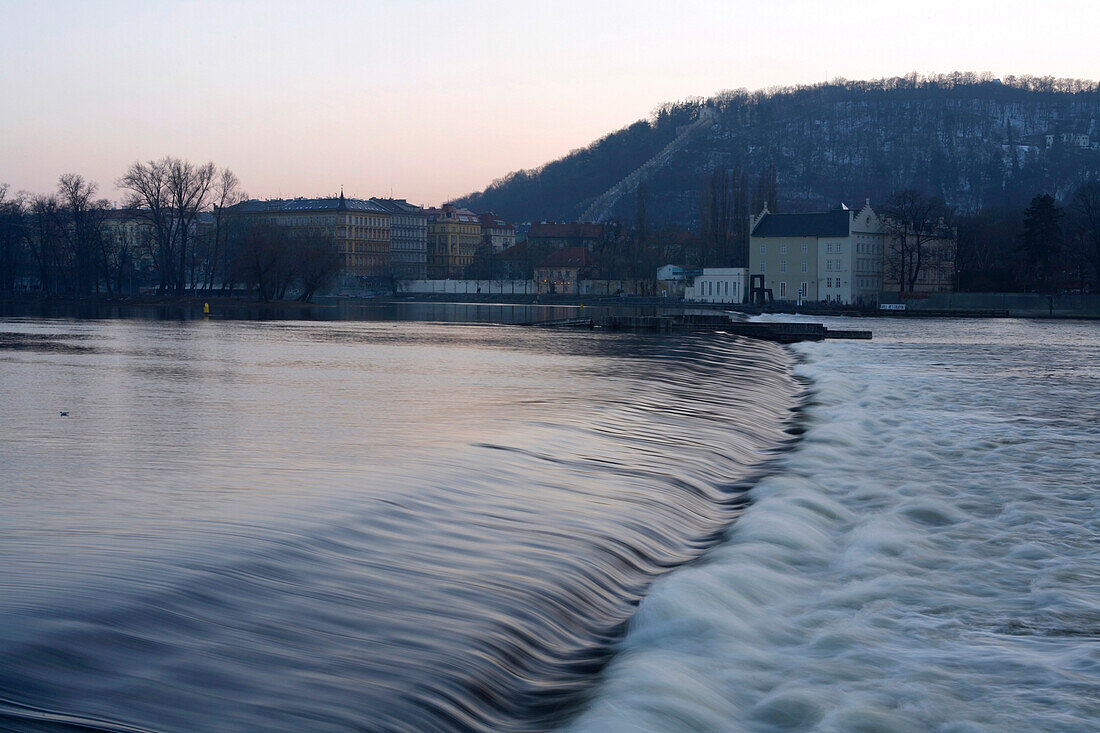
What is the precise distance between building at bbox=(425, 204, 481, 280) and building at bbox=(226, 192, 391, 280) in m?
13.9

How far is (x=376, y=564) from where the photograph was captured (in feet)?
23.6

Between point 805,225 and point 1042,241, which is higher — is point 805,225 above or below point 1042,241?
above

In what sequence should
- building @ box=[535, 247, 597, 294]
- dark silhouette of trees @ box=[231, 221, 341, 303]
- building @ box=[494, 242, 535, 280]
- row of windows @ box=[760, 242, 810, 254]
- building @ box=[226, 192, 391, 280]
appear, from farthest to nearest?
1. building @ box=[226, 192, 391, 280]
2. building @ box=[494, 242, 535, 280]
3. building @ box=[535, 247, 597, 294]
4. row of windows @ box=[760, 242, 810, 254]
5. dark silhouette of trees @ box=[231, 221, 341, 303]

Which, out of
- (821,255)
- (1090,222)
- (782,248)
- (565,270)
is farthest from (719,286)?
(565,270)

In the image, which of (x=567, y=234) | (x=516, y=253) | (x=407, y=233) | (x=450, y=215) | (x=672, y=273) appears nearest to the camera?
(x=672, y=273)

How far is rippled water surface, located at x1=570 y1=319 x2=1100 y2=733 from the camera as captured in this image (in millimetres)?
5289

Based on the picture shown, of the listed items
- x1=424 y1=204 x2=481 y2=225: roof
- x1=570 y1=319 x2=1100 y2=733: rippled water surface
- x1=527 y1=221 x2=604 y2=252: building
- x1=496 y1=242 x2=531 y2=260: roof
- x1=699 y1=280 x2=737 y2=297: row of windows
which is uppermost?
x1=424 y1=204 x2=481 y2=225: roof

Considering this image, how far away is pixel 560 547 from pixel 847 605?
86.4 inches

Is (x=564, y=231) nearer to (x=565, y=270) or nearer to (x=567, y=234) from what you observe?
(x=567, y=234)

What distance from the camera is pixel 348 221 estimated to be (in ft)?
535

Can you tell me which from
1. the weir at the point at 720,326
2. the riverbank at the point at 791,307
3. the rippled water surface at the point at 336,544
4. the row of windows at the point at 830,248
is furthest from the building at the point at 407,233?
the rippled water surface at the point at 336,544

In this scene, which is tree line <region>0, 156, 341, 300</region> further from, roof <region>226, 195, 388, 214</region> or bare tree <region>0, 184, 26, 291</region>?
roof <region>226, 195, 388, 214</region>

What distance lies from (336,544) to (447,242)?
585 feet

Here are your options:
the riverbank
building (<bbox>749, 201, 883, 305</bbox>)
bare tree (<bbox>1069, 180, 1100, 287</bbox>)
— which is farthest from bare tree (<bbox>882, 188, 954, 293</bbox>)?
bare tree (<bbox>1069, 180, 1100, 287</bbox>)
